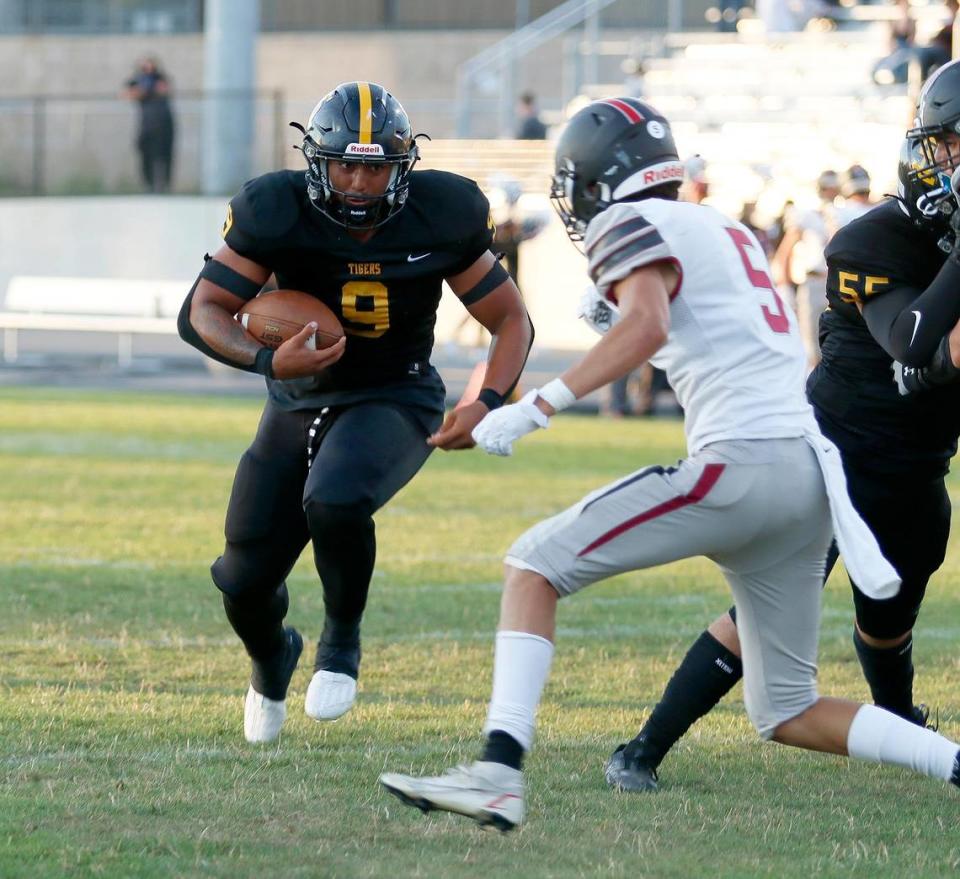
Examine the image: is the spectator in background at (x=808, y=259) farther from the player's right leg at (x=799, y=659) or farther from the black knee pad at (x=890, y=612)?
the player's right leg at (x=799, y=659)

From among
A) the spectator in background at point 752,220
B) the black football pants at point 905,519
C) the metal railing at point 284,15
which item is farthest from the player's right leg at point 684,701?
Answer: the metal railing at point 284,15

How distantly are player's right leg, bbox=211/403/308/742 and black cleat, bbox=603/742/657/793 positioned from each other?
967 millimetres

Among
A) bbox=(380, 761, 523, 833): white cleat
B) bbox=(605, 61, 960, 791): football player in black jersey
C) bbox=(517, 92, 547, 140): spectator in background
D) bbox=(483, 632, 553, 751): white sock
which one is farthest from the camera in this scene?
bbox=(517, 92, 547, 140): spectator in background

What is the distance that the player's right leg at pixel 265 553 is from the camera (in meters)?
4.68

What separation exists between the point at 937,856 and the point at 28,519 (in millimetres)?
5924

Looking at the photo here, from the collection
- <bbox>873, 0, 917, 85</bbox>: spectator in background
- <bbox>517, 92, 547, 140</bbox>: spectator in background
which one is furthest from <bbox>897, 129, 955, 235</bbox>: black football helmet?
<bbox>517, 92, 547, 140</bbox>: spectator in background

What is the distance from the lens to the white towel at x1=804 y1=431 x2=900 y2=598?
11.8ft

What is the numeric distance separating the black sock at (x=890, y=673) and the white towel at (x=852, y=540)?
3.59 ft

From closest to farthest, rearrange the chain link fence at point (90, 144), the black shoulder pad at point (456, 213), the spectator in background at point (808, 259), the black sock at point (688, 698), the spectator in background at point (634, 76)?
the black sock at point (688, 698), the black shoulder pad at point (456, 213), the spectator in background at point (808, 259), the spectator in background at point (634, 76), the chain link fence at point (90, 144)

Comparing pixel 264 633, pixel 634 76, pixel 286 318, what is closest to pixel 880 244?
pixel 286 318

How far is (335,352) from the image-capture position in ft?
14.9

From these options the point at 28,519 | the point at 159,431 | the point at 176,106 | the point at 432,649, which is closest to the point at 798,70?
the point at 176,106

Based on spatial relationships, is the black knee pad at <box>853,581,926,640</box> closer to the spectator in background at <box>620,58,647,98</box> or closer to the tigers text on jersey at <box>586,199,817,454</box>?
the tigers text on jersey at <box>586,199,817,454</box>

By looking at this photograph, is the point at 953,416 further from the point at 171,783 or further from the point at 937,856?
the point at 171,783
